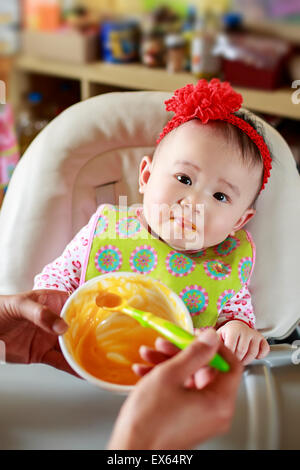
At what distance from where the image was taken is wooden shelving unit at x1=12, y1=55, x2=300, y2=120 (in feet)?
5.95

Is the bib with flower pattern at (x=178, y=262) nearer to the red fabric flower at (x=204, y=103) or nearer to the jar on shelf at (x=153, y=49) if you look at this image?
the red fabric flower at (x=204, y=103)

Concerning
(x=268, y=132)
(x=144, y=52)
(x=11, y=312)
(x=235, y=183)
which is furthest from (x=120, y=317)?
(x=144, y=52)

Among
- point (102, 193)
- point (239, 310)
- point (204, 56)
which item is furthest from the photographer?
point (204, 56)

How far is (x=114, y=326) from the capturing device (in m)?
0.88

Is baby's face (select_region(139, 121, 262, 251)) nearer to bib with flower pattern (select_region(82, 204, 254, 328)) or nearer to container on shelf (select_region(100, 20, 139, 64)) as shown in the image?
bib with flower pattern (select_region(82, 204, 254, 328))

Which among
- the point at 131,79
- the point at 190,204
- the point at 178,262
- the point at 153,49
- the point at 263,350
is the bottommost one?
the point at 263,350

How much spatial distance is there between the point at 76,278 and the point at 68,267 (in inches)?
1.0

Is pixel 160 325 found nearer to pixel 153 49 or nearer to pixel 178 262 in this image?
pixel 178 262

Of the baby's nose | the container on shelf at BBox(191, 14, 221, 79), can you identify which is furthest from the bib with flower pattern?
the container on shelf at BBox(191, 14, 221, 79)

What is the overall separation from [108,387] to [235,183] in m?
0.44

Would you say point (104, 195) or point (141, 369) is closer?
point (141, 369)

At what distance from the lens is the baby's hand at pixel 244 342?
0.89m

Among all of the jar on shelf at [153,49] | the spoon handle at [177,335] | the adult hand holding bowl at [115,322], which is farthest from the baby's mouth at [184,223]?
the jar on shelf at [153,49]

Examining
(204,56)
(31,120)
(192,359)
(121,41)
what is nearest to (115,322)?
(192,359)
